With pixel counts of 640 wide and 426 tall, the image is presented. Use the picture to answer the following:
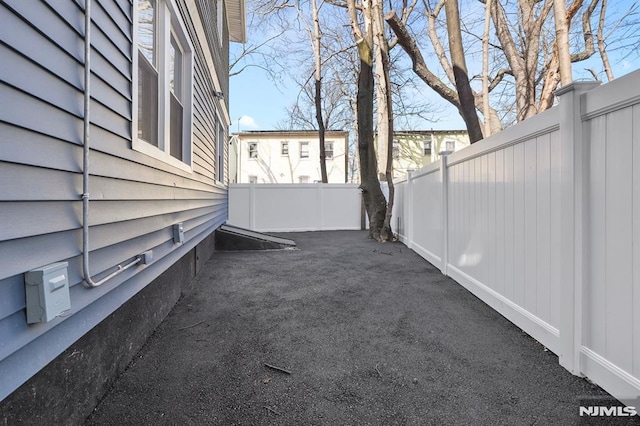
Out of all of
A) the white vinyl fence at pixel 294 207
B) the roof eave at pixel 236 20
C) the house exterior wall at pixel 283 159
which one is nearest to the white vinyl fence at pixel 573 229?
the roof eave at pixel 236 20

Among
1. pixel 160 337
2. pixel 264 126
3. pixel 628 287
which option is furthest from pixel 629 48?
pixel 264 126

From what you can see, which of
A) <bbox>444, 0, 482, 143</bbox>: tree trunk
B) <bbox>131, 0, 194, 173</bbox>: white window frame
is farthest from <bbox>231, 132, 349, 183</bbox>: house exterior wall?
<bbox>131, 0, 194, 173</bbox>: white window frame

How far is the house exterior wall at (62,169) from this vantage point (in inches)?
39.9

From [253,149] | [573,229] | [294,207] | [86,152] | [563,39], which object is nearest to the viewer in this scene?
[86,152]

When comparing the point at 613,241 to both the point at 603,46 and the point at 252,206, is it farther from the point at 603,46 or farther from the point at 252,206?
the point at 603,46

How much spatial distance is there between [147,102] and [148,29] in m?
0.57

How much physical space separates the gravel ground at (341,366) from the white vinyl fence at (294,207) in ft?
23.0

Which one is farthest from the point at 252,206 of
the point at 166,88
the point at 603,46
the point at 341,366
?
the point at 603,46

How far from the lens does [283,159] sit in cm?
2086

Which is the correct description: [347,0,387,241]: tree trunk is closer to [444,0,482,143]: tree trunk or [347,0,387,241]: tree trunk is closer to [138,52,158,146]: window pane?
[444,0,482,143]: tree trunk

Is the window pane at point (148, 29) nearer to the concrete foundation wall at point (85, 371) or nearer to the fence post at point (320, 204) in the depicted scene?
the concrete foundation wall at point (85, 371)

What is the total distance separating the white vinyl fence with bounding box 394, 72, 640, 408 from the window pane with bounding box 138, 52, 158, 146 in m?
2.80

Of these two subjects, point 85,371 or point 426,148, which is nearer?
point 85,371

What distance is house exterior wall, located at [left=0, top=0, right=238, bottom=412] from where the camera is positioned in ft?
3.33
